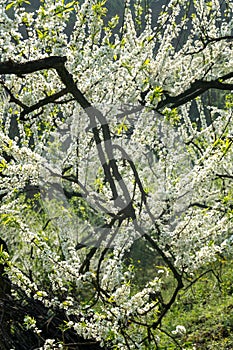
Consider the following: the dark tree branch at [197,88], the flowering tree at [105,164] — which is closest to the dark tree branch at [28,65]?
the flowering tree at [105,164]

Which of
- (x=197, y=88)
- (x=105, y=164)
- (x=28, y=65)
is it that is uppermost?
(x=197, y=88)

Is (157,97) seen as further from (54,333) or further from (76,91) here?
(54,333)

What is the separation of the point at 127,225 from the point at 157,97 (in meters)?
1.34

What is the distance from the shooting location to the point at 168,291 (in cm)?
1046

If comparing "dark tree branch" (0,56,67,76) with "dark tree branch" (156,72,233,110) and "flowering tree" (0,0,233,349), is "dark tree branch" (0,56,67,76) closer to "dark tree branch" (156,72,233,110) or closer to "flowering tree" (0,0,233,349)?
"flowering tree" (0,0,233,349)

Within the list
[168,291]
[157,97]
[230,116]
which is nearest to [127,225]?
[157,97]

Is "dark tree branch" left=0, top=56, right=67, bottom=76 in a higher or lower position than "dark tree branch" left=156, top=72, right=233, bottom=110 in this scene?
lower

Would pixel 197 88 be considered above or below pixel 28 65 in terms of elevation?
above

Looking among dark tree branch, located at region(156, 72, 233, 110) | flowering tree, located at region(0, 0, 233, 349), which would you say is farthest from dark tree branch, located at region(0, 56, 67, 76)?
dark tree branch, located at region(156, 72, 233, 110)

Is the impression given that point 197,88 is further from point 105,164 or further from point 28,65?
point 28,65

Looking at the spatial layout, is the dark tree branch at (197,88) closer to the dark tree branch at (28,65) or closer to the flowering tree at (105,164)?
the flowering tree at (105,164)

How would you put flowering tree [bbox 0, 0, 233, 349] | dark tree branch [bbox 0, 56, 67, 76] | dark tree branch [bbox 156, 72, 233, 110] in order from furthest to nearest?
dark tree branch [bbox 156, 72, 233, 110] < flowering tree [bbox 0, 0, 233, 349] < dark tree branch [bbox 0, 56, 67, 76]

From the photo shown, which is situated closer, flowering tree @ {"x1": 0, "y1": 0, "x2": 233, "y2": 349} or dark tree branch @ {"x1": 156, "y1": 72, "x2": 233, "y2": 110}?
flowering tree @ {"x1": 0, "y1": 0, "x2": 233, "y2": 349}

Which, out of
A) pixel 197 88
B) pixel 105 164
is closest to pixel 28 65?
pixel 105 164
